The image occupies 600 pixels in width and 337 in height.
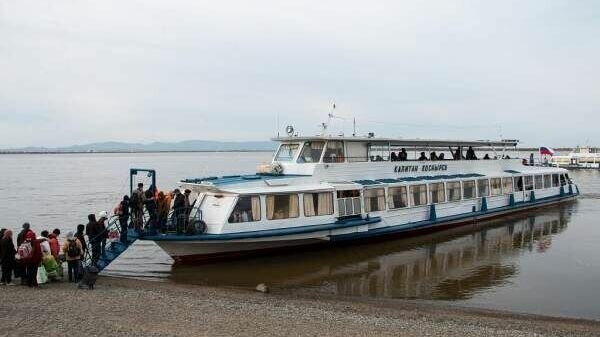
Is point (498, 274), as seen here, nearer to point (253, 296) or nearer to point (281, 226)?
point (281, 226)

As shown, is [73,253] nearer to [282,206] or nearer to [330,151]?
[282,206]

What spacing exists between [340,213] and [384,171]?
12.9 ft

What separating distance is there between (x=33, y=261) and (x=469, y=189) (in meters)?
18.8

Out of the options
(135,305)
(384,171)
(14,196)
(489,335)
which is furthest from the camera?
(14,196)

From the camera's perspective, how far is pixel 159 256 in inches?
753

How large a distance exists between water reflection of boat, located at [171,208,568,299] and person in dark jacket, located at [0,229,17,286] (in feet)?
15.0

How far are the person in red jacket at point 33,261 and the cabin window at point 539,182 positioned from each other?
26.4m

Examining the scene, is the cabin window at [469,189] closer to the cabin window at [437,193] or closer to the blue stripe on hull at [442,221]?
the blue stripe on hull at [442,221]

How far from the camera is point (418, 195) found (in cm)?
2152

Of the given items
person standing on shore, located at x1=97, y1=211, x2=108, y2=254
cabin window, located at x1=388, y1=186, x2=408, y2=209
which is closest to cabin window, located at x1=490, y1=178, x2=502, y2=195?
cabin window, located at x1=388, y1=186, x2=408, y2=209

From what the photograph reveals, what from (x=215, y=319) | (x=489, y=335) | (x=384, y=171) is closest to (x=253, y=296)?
(x=215, y=319)

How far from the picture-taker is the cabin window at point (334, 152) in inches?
768

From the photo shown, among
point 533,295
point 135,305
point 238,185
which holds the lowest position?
point 533,295

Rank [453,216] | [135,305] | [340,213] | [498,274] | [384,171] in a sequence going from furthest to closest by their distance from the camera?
1. [453,216]
2. [384,171]
3. [340,213]
4. [498,274]
5. [135,305]
